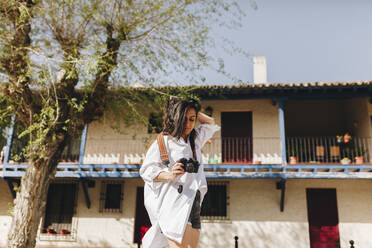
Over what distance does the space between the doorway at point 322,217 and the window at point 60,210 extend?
29.6 feet

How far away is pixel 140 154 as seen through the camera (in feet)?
42.2

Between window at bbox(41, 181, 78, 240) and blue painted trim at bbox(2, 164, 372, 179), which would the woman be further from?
window at bbox(41, 181, 78, 240)

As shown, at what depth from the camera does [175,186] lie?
1896mm

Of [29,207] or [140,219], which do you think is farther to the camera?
[140,219]

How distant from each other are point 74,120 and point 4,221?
8845 millimetres

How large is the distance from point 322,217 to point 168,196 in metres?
11.3

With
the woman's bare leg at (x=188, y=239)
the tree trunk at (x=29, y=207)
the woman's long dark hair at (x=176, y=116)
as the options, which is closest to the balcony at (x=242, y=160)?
the tree trunk at (x=29, y=207)

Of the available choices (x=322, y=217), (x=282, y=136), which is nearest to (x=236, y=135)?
(x=282, y=136)

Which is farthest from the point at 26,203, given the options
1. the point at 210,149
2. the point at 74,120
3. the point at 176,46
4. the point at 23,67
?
the point at 210,149

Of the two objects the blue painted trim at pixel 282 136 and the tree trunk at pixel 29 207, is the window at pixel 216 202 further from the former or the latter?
the tree trunk at pixel 29 207

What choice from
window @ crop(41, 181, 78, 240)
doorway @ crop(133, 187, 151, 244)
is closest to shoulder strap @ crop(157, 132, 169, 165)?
doorway @ crop(133, 187, 151, 244)

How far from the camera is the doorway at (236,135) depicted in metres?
12.6

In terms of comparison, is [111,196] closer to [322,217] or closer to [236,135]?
[236,135]

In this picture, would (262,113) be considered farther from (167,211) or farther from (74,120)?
(167,211)
